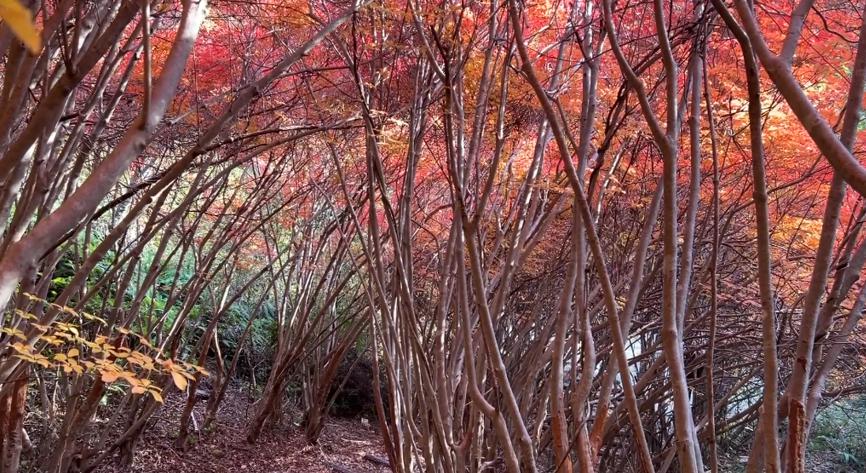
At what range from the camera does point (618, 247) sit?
195 inches

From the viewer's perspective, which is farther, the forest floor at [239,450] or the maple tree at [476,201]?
the forest floor at [239,450]

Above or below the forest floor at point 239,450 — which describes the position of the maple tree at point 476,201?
above

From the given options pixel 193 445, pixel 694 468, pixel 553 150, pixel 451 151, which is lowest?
pixel 193 445

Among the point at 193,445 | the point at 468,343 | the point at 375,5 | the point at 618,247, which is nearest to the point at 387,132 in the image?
the point at 375,5

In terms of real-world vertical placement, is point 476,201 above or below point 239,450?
above

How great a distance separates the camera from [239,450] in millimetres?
6418

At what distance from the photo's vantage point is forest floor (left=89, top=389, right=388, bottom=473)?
18.9 feet

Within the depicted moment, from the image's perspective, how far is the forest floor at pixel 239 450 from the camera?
5758 millimetres

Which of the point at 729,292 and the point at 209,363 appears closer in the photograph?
the point at 729,292

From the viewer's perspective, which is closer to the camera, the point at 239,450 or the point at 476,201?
the point at 476,201

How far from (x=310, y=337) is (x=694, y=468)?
592 centimetres

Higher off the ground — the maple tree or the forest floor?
the maple tree

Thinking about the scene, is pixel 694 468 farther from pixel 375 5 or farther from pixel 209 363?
pixel 209 363

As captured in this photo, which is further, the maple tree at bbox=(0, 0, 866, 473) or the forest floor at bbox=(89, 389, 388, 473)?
the forest floor at bbox=(89, 389, 388, 473)
